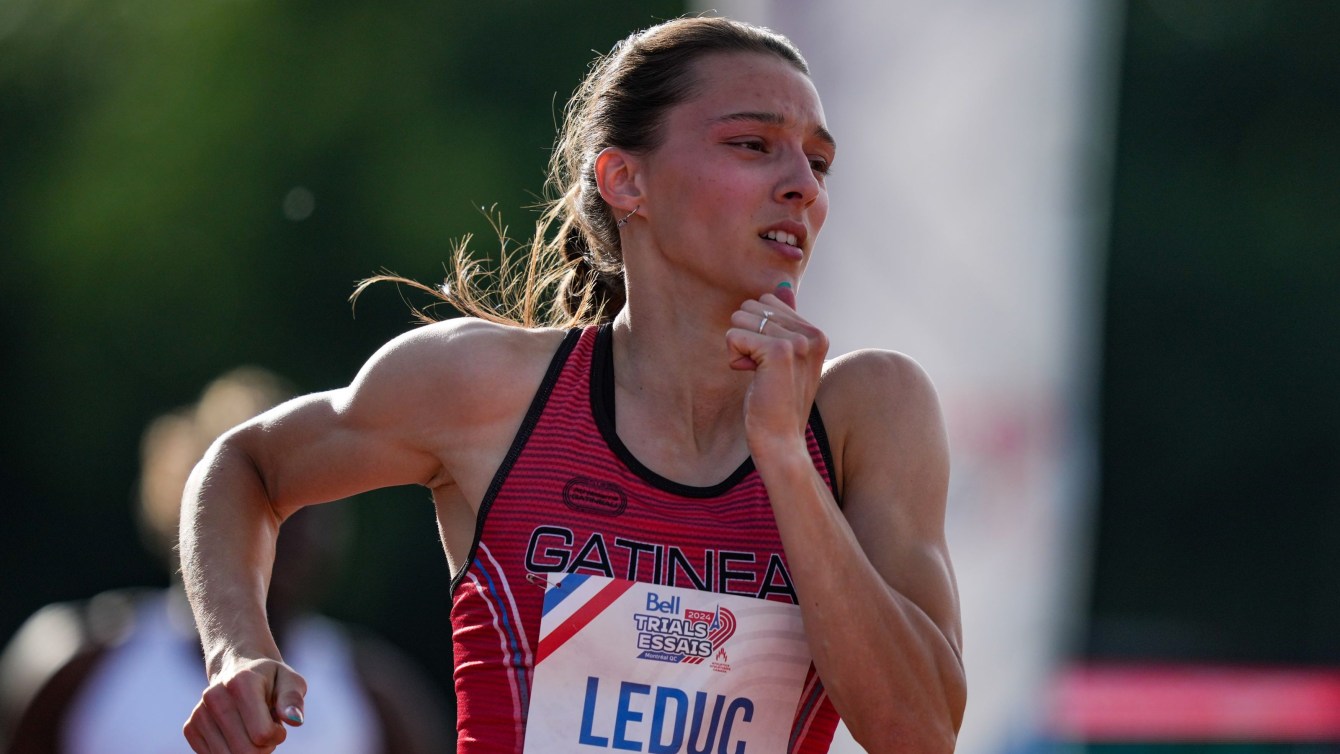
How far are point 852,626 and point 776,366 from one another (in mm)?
384

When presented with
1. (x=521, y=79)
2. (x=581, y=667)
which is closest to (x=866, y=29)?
(x=581, y=667)

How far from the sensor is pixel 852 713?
2482 millimetres

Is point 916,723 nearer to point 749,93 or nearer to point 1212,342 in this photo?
point 749,93

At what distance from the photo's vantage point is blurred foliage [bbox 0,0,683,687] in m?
11.5

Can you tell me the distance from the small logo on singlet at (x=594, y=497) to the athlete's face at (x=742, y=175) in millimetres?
393

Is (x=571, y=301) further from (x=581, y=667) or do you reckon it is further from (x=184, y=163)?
(x=184, y=163)

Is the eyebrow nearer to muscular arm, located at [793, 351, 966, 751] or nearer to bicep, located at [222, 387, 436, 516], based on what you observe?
muscular arm, located at [793, 351, 966, 751]

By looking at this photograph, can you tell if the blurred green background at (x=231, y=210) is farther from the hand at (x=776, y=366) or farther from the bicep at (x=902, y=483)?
the hand at (x=776, y=366)

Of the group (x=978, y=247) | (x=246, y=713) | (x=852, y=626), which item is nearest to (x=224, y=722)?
(x=246, y=713)

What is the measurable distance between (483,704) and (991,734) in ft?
6.01

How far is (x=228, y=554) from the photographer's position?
2.74 meters

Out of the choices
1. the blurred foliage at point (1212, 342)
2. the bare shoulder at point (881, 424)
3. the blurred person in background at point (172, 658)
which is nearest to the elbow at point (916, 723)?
the bare shoulder at point (881, 424)

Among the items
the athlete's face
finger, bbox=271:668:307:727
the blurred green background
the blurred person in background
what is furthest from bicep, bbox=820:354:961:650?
the blurred green background

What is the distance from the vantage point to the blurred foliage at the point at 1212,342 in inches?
606
